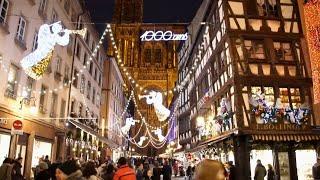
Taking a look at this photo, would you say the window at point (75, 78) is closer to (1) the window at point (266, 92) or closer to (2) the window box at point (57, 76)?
(2) the window box at point (57, 76)

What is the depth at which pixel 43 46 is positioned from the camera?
13.5 meters

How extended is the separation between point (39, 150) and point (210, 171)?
17157 millimetres

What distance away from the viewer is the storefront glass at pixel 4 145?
13.9m

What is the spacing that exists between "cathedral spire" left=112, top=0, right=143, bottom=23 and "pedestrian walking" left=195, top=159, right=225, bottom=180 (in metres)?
76.6

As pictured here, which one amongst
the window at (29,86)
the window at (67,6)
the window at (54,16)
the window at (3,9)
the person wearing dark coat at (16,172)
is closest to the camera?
the person wearing dark coat at (16,172)

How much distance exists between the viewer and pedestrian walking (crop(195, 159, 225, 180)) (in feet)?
7.95

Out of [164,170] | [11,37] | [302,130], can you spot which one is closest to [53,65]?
[11,37]

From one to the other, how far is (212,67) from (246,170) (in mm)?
8519

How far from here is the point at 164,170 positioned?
1541 centimetres

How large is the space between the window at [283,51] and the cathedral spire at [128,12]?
5868 cm

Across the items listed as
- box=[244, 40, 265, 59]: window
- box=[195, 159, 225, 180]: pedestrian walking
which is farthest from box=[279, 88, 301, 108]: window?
box=[195, 159, 225, 180]: pedestrian walking

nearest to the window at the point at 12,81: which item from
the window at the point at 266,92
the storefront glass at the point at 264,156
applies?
the window at the point at 266,92

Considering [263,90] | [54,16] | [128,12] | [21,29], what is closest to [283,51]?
[263,90]

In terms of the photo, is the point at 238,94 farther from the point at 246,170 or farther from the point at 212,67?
the point at 212,67
